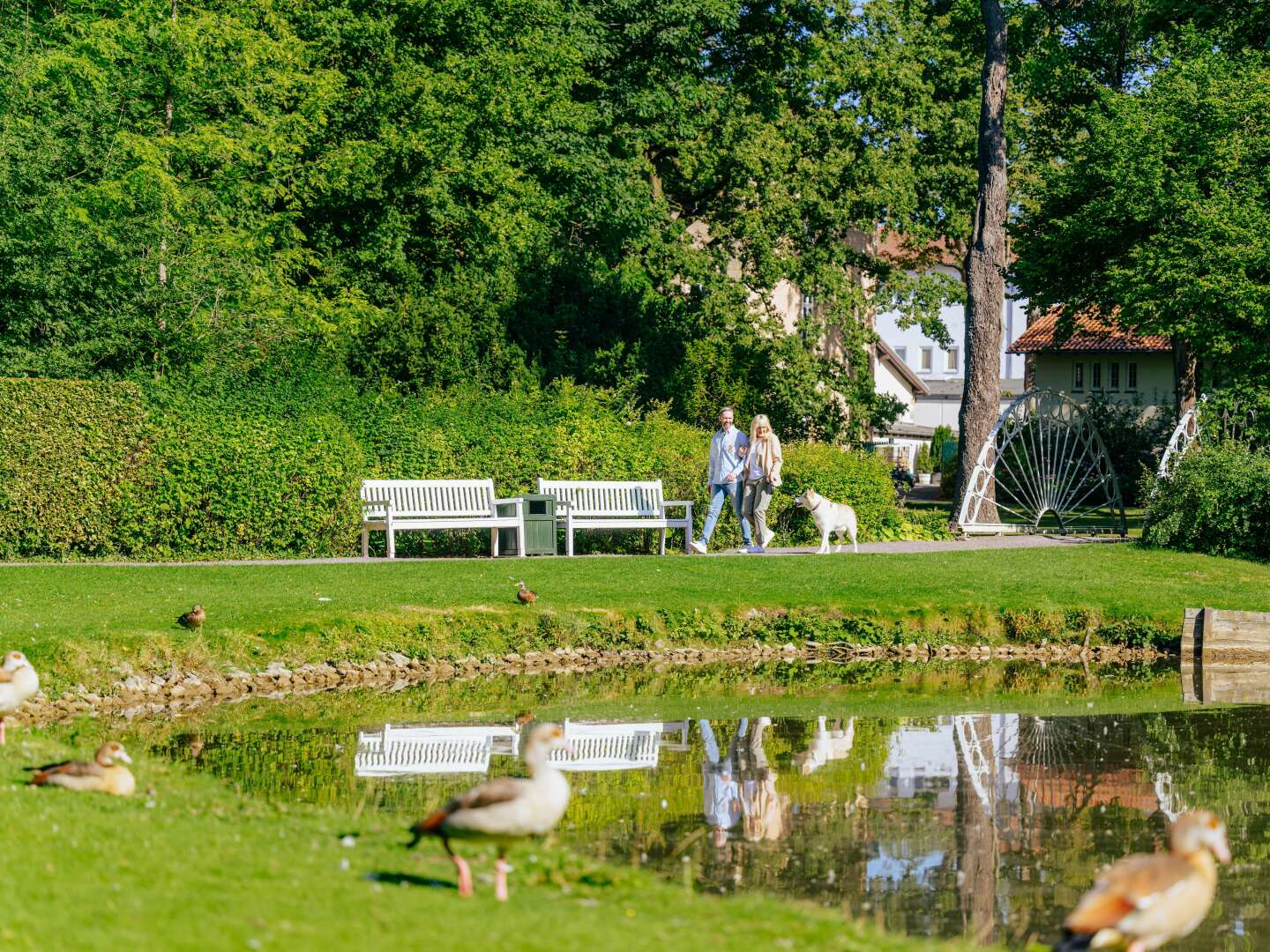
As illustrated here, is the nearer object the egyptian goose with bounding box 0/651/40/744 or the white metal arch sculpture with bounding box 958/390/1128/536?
the egyptian goose with bounding box 0/651/40/744

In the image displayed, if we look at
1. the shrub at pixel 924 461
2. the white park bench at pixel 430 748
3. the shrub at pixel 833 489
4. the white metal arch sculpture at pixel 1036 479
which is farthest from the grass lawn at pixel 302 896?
the shrub at pixel 924 461

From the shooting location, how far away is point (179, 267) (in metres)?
25.3

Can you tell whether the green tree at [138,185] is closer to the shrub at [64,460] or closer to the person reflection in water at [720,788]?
the shrub at [64,460]

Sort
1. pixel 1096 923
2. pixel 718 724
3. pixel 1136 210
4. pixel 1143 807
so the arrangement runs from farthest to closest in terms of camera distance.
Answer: pixel 1136 210
pixel 718 724
pixel 1143 807
pixel 1096 923

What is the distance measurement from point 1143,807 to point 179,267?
19.2m

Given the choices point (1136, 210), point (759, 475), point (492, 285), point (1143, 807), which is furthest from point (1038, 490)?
point (1143, 807)

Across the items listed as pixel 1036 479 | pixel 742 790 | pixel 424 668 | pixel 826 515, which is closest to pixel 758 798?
pixel 742 790

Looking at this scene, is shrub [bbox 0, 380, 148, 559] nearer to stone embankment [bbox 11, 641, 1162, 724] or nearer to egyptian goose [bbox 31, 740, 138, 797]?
stone embankment [bbox 11, 641, 1162, 724]

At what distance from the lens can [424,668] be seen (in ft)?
54.2

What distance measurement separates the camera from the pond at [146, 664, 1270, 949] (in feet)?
29.9

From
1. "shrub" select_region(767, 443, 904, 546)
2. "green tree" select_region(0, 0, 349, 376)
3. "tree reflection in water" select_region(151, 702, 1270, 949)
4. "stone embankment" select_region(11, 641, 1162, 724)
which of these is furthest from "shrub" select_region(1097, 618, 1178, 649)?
"green tree" select_region(0, 0, 349, 376)

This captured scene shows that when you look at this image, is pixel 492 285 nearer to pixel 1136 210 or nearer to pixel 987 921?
pixel 1136 210

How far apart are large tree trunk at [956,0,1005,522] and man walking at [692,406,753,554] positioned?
8804 millimetres

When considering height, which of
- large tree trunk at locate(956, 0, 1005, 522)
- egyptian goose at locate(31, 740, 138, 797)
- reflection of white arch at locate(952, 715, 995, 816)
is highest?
large tree trunk at locate(956, 0, 1005, 522)
